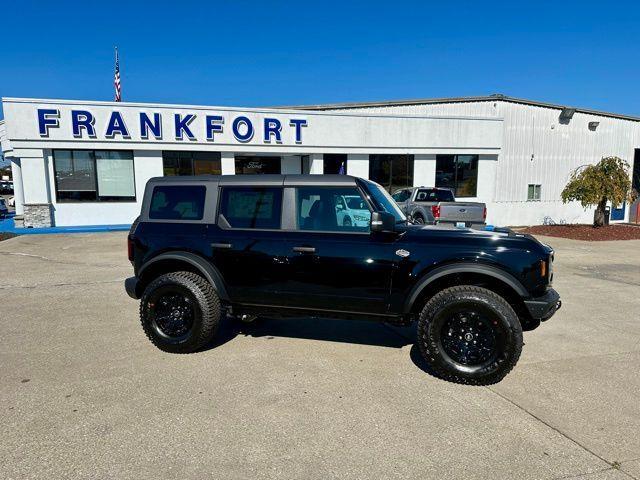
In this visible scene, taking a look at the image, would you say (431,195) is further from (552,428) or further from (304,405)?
(304,405)

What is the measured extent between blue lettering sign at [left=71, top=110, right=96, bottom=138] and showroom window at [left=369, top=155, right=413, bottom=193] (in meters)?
11.9

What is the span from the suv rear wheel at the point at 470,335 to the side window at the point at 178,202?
271 centimetres

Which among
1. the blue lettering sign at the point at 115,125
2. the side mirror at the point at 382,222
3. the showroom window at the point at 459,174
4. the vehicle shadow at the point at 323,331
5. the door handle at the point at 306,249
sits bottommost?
the vehicle shadow at the point at 323,331

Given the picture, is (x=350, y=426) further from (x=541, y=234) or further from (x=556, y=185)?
(x=556, y=185)

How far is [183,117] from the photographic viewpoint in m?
16.8

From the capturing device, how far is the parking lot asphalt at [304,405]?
105 inches

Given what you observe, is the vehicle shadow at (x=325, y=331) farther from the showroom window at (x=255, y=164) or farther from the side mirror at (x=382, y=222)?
the showroom window at (x=255, y=164)

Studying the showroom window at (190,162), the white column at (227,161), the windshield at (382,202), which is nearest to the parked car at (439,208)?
the windshield at (382,202)

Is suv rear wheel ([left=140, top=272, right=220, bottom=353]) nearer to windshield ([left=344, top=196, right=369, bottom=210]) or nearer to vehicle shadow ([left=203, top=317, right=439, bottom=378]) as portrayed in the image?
vehicle shadow ([left=203, top=317, right=439, bottom=378])

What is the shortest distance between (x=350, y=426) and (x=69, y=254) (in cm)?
1068

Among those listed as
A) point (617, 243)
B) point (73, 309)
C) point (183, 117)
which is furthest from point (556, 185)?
point (73, 309)

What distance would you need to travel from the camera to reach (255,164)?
1897 centimetres

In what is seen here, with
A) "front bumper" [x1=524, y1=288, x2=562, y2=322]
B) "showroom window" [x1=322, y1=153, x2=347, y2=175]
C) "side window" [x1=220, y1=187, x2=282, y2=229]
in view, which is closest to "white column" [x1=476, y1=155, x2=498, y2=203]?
"showroom window" [x1=322, y1=153, x2=347, y2=175]

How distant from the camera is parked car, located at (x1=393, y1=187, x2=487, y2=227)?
11.2 meters
